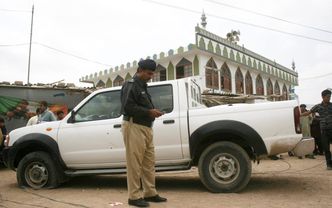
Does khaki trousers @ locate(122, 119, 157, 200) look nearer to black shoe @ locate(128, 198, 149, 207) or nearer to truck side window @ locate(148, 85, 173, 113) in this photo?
black shoe @ locate(128, 198, 149, 207)

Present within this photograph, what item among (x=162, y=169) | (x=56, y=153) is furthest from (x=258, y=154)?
(x=56, y=153)

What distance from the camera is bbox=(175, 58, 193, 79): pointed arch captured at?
23047mm

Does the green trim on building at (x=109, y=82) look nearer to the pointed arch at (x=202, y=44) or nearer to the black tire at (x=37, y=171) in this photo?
the pointed arch at (x=202, y=44)

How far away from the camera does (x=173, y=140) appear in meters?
6.31

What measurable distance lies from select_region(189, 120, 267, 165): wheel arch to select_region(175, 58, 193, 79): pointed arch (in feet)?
55.1

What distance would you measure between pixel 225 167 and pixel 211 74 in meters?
17.8

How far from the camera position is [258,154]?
601cm

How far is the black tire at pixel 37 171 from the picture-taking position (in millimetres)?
6836

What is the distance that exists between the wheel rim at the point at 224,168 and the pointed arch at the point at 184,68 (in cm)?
1699

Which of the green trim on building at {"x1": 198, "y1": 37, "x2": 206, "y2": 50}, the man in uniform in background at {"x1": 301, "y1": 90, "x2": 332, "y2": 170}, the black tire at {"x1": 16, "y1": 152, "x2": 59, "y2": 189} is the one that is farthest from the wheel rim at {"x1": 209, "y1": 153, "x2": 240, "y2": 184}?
the green trim on building at {"x1": 198, "y1": 37, "x2": 206, "y2": 50}

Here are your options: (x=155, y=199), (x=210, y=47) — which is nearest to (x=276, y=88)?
(x=210, y=47)

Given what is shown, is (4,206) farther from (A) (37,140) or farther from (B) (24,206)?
(A) (37,140)

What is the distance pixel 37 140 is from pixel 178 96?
2454 mm

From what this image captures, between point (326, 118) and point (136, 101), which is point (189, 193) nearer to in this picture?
point (136, 101)
